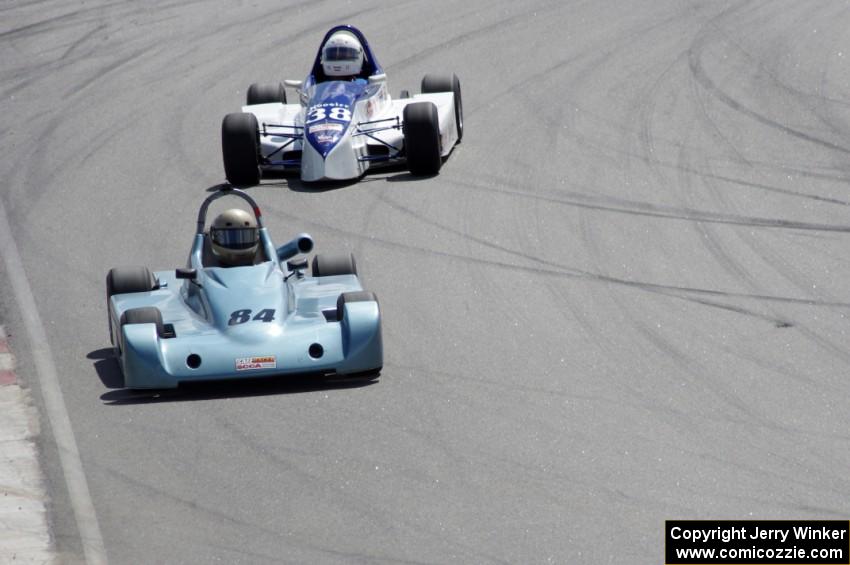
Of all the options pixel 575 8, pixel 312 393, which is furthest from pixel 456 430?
pixel 575 8

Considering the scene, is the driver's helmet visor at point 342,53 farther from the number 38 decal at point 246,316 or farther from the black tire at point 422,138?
the number 38 decal at point 246,316

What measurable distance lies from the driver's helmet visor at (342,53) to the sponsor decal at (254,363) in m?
7.63

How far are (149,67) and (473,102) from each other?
16.5 ft

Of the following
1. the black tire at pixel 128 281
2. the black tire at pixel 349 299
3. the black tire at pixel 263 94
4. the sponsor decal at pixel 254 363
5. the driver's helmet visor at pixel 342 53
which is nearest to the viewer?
the sponsor decal at pixel 254 363

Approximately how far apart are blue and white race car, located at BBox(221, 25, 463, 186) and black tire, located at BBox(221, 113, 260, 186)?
0.01m

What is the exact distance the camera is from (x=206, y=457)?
9984mm

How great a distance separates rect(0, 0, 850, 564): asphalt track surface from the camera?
30.2ft

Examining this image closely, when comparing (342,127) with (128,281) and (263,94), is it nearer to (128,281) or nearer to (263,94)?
(263,94)

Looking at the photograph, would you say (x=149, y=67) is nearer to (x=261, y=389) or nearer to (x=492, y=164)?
(x=492, y=164)

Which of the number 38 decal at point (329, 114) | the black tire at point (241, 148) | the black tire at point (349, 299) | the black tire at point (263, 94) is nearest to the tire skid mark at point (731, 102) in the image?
the number 38 decal at point (329, 114)

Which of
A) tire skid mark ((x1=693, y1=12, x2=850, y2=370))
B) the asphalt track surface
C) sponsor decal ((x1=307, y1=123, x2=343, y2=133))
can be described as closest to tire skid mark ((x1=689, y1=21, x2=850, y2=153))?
the asphalt track surface

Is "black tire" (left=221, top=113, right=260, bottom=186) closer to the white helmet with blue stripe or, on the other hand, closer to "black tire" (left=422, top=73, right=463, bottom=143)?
the white helmet with blue stripe

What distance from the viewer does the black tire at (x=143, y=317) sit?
11180 mm

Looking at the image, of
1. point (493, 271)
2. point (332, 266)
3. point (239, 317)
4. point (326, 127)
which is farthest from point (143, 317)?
point (326, 127)
